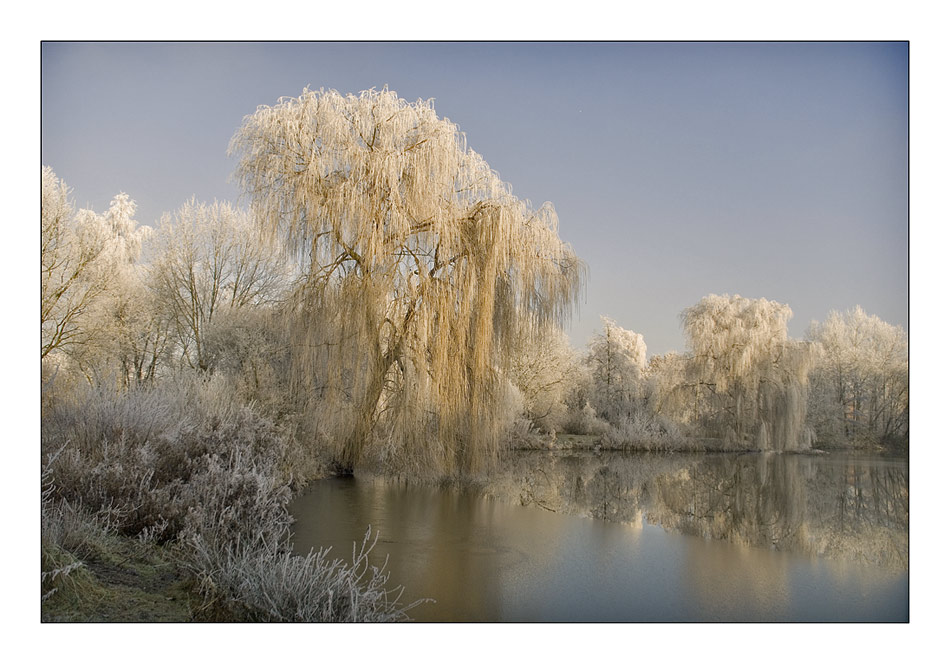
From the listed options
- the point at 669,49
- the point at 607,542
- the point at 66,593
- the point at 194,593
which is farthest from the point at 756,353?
the point at 66,593

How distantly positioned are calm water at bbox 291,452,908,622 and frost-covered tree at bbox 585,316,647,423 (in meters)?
2.12

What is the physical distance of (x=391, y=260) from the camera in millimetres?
6176

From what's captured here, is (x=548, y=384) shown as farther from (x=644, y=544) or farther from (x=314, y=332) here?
(x=644, y=544)

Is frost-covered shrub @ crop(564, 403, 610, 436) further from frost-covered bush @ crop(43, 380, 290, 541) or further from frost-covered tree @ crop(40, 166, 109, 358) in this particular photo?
frost-covered tree @ crop(40, 166, 109, 358)

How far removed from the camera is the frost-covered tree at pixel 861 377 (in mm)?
4414

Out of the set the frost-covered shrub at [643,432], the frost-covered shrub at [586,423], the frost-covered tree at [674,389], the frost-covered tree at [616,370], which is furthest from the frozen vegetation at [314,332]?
the frost-covered shrub at [586,423]

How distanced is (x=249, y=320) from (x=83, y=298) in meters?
2.01

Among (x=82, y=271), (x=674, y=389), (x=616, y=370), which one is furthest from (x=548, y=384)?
(x=82, y=271)

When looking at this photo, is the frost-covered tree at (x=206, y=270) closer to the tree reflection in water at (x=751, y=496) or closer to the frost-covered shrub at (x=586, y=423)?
the tree reflection in water at (x=751, y=496)

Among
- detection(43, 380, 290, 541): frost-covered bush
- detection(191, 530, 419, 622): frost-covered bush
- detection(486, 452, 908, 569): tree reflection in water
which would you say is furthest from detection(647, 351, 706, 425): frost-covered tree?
detection(191, 530, 419, 622): frost-covered bush

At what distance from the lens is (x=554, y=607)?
12.1 ft

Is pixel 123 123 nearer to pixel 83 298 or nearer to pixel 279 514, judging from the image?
pixel 83 298

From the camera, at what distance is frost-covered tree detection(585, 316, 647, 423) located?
869cm

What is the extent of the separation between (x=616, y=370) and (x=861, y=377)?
520cm
